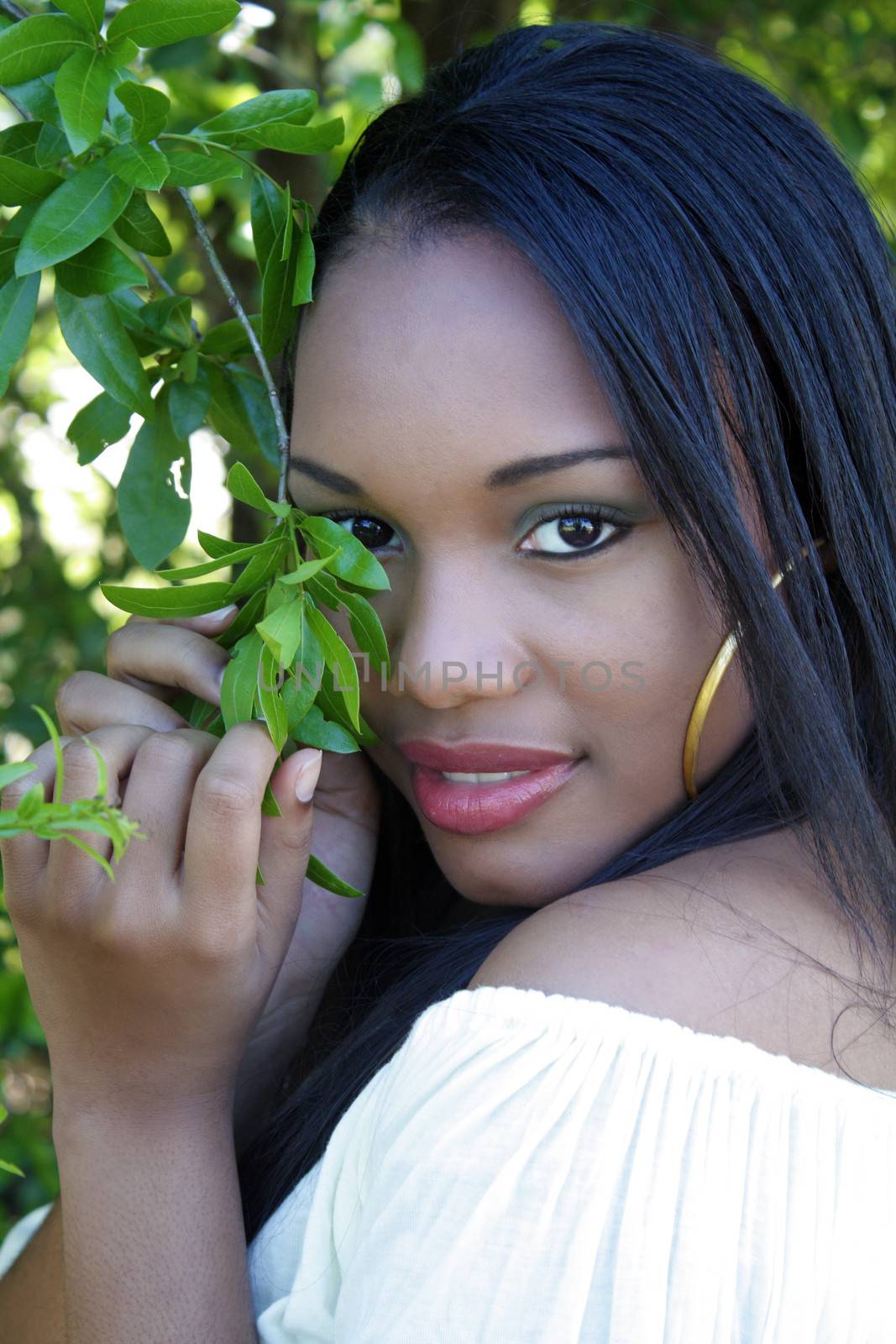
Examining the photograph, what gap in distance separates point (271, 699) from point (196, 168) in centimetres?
54

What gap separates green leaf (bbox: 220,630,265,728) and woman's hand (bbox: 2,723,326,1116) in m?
0.02

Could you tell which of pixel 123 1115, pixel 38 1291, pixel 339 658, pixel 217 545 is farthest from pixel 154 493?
pixel 38 1291

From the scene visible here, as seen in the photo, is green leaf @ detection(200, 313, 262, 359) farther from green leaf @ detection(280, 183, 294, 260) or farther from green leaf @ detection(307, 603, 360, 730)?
green leaf @ detection(307, 603, 360, 730)

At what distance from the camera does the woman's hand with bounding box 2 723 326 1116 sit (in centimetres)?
134

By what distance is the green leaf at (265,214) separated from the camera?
151 centimetres

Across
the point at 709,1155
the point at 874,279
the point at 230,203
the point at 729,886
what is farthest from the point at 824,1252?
the point at 230,203

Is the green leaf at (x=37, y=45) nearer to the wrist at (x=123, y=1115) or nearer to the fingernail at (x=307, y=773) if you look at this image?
the fingernail at (x=307, y=773)

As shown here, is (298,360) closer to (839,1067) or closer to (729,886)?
(729,886)

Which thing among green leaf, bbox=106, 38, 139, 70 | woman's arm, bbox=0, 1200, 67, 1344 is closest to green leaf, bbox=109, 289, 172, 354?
green leaf, bbox=106, 38, 139, 70

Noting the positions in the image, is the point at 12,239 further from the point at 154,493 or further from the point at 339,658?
the point at 339,658

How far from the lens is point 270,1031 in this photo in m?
1.86

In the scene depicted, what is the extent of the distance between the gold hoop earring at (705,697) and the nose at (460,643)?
0.65ft

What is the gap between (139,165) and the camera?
49.6 inches

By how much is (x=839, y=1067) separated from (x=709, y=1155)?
7.2 inches
